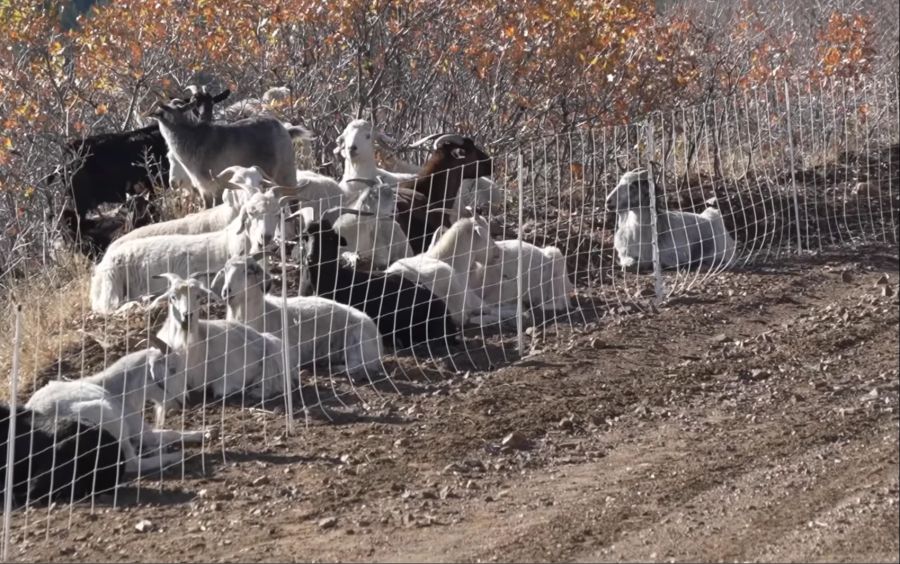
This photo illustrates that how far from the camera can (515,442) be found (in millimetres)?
8305

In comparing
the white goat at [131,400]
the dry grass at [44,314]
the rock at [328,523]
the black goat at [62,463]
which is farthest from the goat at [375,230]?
the rock at [328,523]

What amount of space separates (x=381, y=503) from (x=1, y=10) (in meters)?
9.48

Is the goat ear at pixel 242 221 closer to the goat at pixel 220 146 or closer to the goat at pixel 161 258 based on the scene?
the goat at pixel 161 258

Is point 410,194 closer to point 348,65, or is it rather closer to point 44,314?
point 348,65

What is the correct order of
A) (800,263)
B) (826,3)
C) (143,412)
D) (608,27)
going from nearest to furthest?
(143,412)
(800,263)
(608,27)
(826,3)

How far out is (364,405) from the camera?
31.0ft

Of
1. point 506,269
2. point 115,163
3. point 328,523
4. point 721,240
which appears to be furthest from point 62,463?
point 115,163

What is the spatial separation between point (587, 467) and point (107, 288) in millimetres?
5423

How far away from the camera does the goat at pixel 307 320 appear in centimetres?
1034

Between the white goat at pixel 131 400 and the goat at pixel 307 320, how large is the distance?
975 millimetres

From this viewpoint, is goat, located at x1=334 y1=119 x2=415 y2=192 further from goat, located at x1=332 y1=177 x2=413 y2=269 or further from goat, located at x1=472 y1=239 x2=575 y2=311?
goat, located at x1=472 y1=239 x2=575 y2=311

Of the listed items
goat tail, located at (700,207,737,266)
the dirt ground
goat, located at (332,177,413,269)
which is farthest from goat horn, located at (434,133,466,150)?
the dirt ground

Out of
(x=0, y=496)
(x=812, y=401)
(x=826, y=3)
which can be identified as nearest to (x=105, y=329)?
(x=0, y=496)

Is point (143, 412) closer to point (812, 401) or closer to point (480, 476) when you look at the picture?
point (480, 476)
